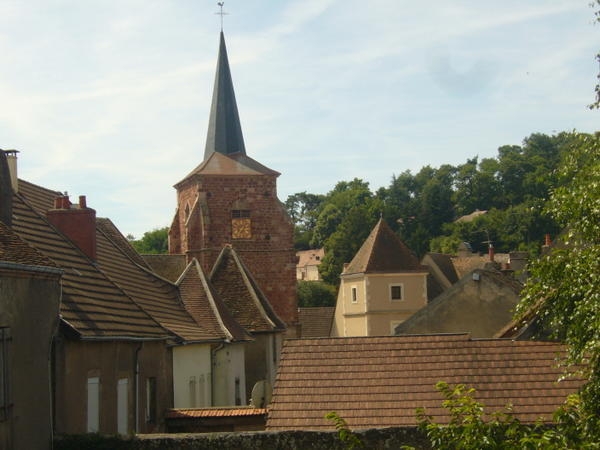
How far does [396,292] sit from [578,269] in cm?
3807

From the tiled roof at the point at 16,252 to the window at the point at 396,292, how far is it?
38.7 m

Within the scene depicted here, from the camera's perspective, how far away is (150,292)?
2598 cm

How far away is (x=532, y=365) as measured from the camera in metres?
16.0

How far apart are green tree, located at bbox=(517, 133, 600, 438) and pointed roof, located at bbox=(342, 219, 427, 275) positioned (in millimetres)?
36882

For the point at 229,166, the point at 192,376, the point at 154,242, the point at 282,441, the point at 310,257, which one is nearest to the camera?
the point at 282,441

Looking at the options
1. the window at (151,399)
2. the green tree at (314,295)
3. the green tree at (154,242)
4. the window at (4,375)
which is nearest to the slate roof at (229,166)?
the window at (151,399)

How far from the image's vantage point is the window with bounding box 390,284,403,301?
2011 inches

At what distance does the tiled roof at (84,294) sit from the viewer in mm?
16219

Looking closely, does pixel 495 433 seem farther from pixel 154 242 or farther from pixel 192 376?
pixel 154 242

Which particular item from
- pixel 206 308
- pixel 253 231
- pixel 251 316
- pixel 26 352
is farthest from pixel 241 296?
pixel 26 352

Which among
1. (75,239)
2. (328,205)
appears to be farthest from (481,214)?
(75,239)

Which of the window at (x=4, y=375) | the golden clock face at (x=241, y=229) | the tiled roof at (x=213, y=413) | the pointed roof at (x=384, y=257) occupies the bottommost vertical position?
the tiled roof at (x=213, y=413)

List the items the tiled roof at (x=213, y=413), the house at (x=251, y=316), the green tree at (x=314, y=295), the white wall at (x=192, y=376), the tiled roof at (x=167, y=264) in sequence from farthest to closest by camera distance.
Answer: the green tree at (x=314, y=295) → the tiled roof at (x=167, y=264) → the house at (x=251, y=316) → the white wall at (x=192, y=376) → the tiled roof at (x=213, y=413)

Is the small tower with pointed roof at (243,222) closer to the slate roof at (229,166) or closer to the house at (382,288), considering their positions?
the slate roof at (229,166)
